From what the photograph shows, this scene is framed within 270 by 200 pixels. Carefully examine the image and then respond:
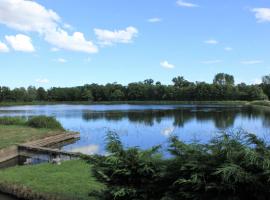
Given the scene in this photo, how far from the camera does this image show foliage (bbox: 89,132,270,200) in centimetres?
423

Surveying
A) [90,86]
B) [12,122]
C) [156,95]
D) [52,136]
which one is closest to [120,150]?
[52,136]

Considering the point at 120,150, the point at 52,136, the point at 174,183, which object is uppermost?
the point at 120,150

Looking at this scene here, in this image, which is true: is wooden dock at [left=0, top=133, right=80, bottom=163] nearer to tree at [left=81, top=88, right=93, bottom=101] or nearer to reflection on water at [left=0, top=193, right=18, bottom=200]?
reflection on water at [left=0, top=193, right=18, bottom=200]

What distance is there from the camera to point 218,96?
119m

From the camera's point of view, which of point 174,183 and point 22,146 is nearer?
point 174,183

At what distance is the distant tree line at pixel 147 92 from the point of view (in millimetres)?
117188

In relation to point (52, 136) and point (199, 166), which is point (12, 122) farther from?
point (199, 166)

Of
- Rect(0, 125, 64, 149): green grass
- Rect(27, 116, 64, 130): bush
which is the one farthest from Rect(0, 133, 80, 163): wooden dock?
Rect(27, 116, 64, 130): bush

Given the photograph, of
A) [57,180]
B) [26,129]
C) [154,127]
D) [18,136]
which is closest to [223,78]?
[154,127]

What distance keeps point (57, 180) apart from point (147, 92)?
128 metres

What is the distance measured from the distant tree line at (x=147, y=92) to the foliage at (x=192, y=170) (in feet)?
365

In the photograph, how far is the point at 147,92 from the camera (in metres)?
138

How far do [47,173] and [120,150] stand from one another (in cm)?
605

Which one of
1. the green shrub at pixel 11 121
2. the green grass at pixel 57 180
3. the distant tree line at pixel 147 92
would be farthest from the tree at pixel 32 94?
the green grass at pixel 57 180
